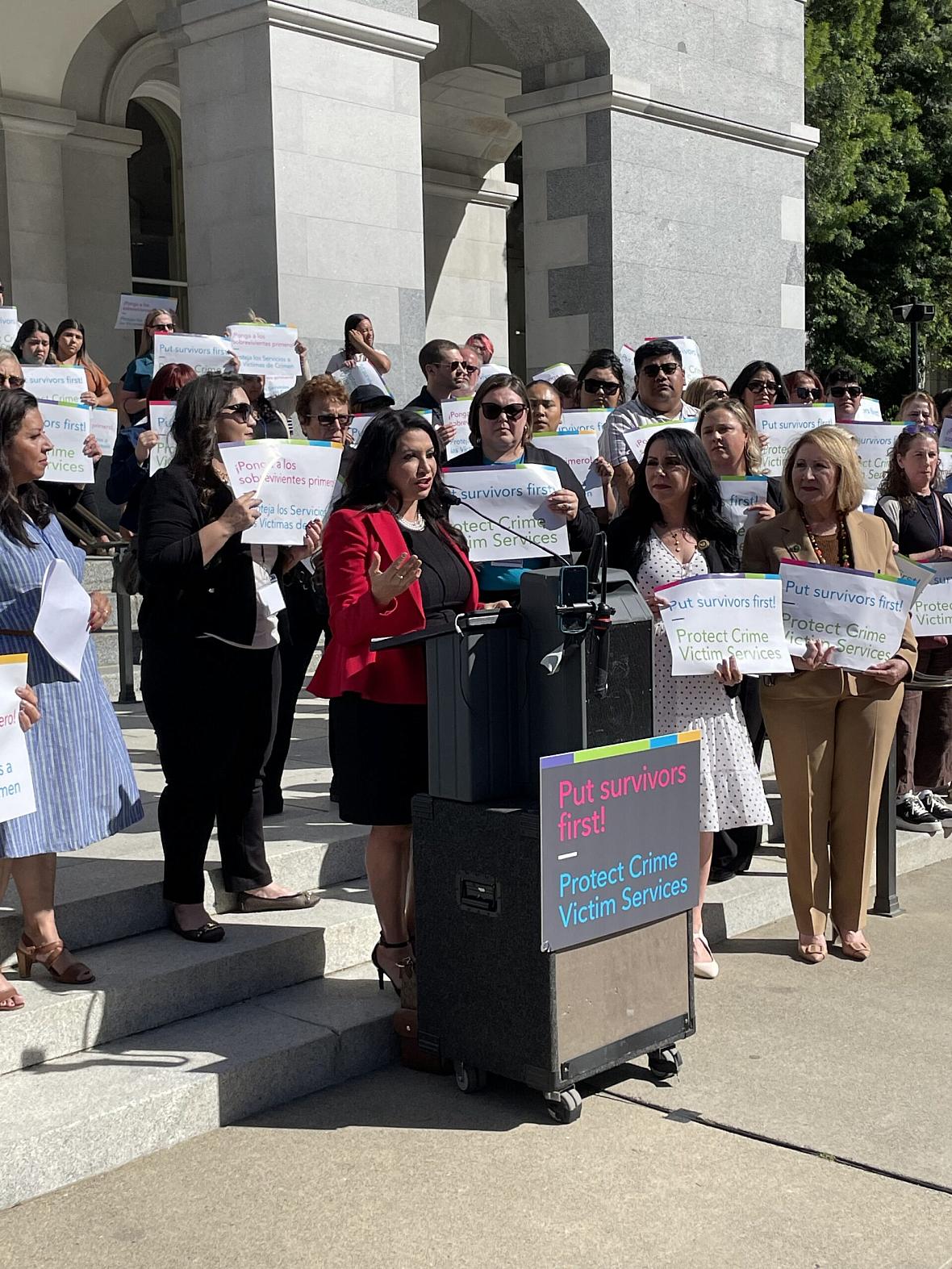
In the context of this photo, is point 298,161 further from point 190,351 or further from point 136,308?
point 190,351

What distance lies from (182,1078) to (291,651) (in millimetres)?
2471

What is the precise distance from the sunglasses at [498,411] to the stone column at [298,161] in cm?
487

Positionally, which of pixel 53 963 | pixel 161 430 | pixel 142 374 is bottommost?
pixel 53 963

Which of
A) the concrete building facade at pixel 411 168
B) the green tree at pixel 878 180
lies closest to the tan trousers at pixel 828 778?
the concrete building facade at pixel 411 168

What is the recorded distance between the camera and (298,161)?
1065cm

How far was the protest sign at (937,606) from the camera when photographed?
7.20 meters

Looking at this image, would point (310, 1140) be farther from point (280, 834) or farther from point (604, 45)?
point (604, 45)

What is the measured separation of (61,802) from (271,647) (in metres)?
1.01

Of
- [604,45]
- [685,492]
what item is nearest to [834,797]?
[685,492]

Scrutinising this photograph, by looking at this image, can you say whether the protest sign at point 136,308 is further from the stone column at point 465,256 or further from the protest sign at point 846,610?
the stone column at point 465,256

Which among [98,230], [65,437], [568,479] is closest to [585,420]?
[568,479]

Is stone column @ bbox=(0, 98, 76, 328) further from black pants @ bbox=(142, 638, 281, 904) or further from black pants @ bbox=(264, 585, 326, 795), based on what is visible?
black pants @ bbox=(142, 638, 281, 904)

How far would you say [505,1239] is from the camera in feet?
12.4

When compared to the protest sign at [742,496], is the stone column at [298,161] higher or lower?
higher
